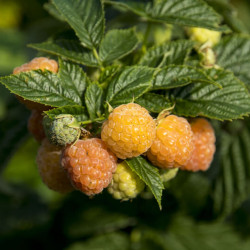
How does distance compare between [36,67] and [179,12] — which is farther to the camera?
[179,12]

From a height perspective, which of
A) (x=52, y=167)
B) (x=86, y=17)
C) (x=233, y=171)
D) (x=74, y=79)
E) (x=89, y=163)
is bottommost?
(x=233, y=171)

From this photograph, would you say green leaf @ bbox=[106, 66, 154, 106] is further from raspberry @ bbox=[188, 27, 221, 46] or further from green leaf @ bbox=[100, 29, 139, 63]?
raspberry @ bbox=[188, 27, 221, 46]

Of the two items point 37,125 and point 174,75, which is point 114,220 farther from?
point 174,75

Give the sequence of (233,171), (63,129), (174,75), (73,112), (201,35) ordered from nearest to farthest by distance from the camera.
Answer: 1. (63,129)
2. (73,112)
3. (174,75)
4. (201,35)
5. (233,171)

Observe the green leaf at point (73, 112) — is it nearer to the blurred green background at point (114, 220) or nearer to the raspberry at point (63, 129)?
the raspberry at point (63, 129)

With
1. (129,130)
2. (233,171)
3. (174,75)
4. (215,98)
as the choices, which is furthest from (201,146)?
(233,171)

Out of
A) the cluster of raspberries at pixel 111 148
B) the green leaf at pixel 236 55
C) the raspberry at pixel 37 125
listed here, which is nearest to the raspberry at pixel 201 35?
the green leaf at pixel 236 55

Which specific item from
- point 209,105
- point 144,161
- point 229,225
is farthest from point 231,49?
point 229,225
